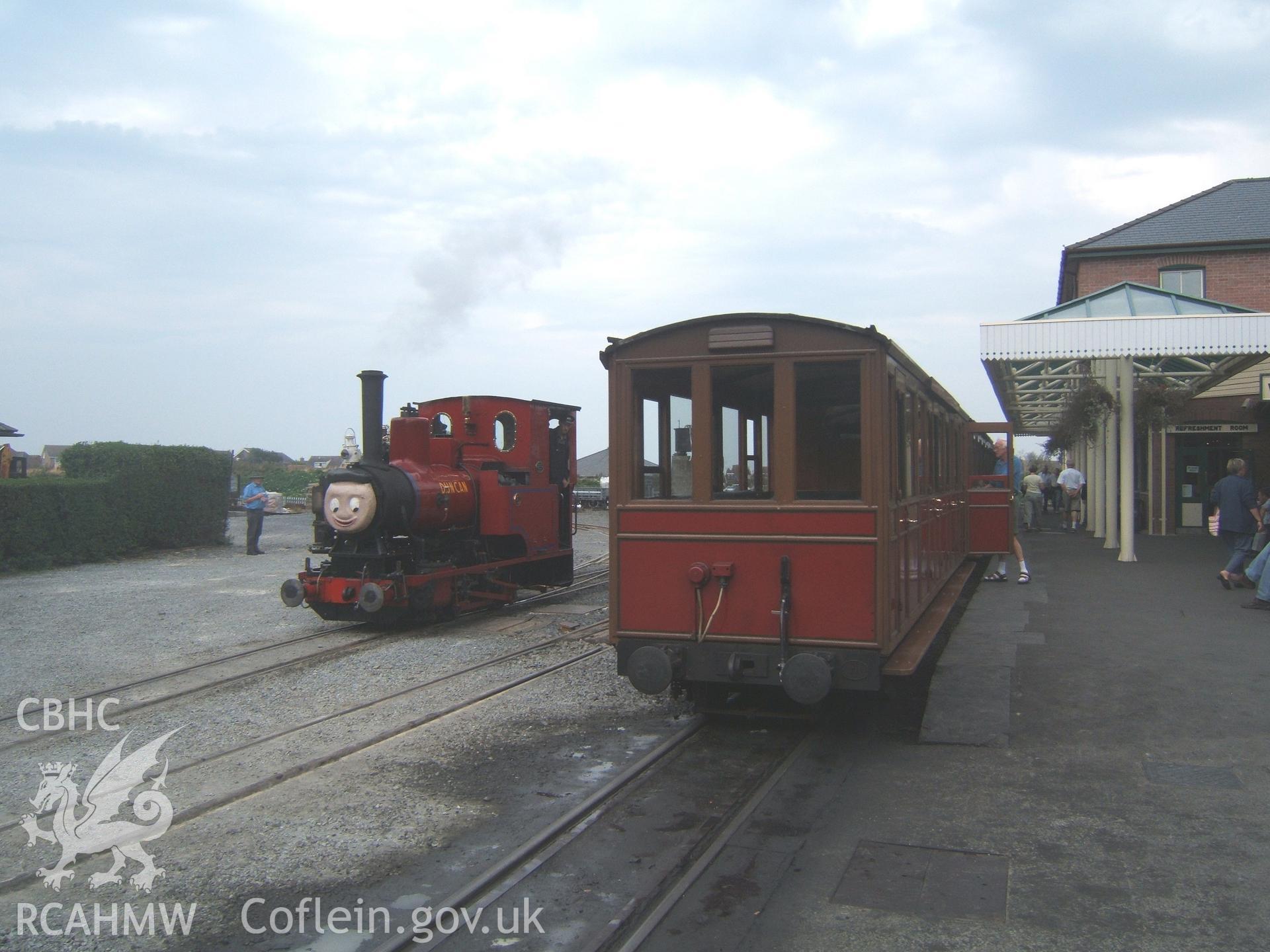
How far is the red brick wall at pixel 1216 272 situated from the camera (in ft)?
80.3

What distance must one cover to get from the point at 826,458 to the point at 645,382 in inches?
48.6

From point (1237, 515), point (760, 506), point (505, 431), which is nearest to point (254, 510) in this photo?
point (505, 431)

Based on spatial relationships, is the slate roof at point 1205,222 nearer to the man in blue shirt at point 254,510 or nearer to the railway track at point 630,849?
the man in blue shirt at point 254,510

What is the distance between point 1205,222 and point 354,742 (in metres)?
27.2

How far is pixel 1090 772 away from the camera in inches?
211

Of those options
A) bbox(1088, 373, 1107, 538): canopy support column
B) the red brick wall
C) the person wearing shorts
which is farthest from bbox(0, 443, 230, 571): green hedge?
the red brick wall

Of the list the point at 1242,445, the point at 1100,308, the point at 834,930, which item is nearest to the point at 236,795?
the point at 834,930

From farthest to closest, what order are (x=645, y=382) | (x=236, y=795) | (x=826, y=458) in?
(x=645, y=382)
(x=826, y=458)
(x=236, y=795)

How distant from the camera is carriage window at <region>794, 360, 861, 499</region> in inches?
225

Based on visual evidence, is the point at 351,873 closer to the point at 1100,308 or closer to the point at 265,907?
the point at 265,907

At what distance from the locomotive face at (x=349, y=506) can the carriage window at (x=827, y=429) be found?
5.69 metres

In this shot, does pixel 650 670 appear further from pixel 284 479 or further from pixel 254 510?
pixel 284 479

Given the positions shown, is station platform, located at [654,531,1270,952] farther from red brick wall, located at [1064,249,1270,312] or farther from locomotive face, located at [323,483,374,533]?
red brick wall, located at [1064,249,1270,312]

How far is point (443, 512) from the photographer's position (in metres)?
11.0
